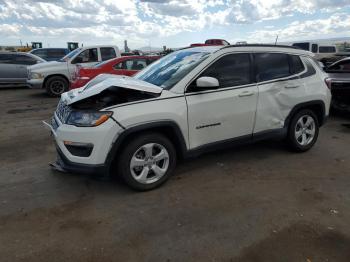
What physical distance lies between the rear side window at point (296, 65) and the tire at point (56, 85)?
892 cm

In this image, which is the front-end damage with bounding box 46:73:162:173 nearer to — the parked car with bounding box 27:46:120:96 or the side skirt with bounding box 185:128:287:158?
the side skirt with bounding box 185:128:287:158

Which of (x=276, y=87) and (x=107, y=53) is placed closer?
(x=276, y=87)

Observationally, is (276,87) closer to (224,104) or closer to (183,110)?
(224,104)

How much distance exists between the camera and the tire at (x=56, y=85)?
11781mm

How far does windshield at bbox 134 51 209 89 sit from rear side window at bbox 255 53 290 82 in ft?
2.78

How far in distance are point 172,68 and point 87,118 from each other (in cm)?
141

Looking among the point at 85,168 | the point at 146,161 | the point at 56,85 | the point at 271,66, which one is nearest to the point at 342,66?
the point at 271,66

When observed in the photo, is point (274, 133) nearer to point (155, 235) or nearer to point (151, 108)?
point (151, 108)

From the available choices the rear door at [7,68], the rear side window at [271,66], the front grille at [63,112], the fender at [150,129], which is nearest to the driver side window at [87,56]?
the rear door at [7,68]

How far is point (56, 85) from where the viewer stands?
11875 millimetres

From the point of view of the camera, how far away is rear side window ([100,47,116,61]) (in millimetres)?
12469

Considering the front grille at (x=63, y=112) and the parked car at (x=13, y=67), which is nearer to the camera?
the front grille at (x=63, y=112)

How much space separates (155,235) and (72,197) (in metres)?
1.30

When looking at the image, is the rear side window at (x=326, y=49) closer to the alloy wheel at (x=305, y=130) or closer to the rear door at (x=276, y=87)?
the alloy wheel at (x=305, y=130)
